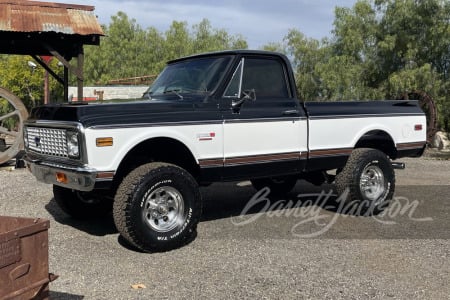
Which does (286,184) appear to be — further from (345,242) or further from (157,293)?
(157,293)

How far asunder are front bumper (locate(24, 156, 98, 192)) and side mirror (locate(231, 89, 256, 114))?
1.76 meters

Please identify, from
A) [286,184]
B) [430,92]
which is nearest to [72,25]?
[286,184]

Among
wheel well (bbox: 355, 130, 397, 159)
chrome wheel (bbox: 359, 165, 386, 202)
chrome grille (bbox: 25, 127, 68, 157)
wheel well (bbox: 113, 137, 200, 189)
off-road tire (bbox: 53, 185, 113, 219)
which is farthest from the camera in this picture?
wheel well (bbox: 355, 130, 397, 159)

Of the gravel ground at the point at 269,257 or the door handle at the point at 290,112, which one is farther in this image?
the door handle at the point at 290,112

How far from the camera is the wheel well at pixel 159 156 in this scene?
5.40 m

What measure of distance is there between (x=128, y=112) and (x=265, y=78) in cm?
197

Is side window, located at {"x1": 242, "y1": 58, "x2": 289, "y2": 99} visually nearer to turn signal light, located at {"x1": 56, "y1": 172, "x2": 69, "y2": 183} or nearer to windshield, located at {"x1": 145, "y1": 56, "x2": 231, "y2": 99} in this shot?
windshield, located at {"x1": 145, "y1": 56, "x2": 231, "y2": 99}

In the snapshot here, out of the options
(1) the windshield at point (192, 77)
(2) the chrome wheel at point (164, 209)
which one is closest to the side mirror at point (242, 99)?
(1) the windshield at point (192, 77)

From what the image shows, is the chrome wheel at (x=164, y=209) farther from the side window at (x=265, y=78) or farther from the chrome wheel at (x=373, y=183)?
the chrome wheel at (x=373, y=183)

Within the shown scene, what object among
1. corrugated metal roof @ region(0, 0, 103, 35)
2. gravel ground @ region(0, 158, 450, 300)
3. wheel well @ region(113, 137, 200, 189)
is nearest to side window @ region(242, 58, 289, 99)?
wheel well @ region(113, 137, 200, 189)

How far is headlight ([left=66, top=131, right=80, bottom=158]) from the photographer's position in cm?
492

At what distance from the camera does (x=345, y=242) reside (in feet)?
18.4

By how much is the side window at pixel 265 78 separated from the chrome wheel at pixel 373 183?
1.65 meters

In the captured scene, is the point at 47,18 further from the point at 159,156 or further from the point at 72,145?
the point at 72,145
